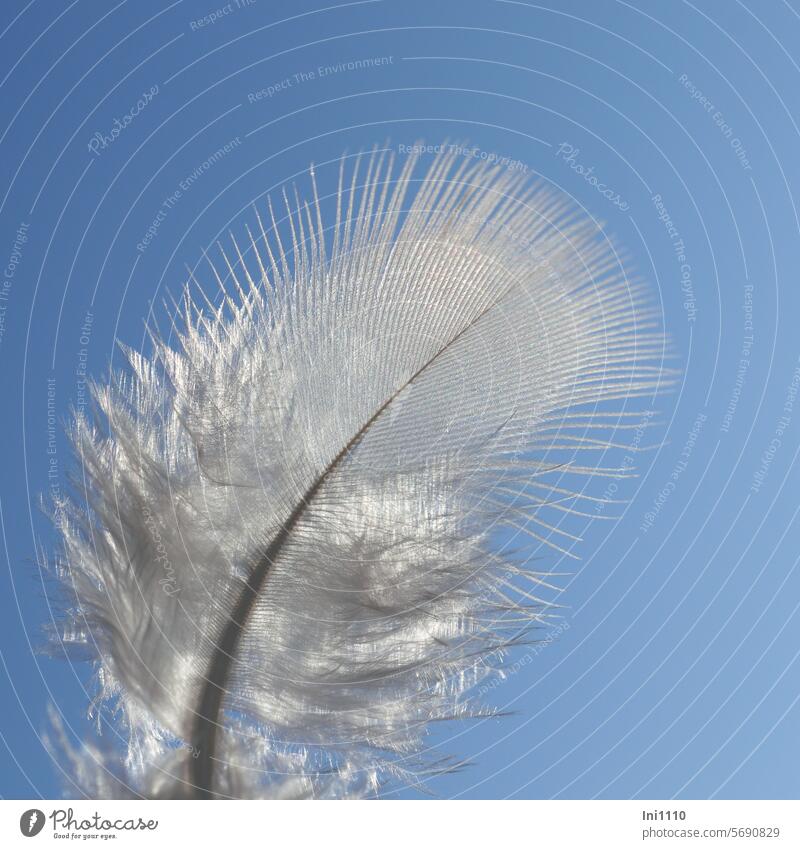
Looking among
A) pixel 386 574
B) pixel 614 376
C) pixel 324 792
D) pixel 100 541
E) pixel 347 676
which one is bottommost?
pixel 324 792

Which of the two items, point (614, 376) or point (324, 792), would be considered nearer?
point (614, 376)

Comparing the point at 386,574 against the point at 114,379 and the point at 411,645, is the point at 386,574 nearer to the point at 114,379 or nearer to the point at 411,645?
the point at 411,645

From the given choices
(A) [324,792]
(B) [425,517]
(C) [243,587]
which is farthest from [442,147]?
(A) [324,792]

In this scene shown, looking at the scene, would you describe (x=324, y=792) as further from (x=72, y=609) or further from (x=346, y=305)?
(x=346, y=305)
